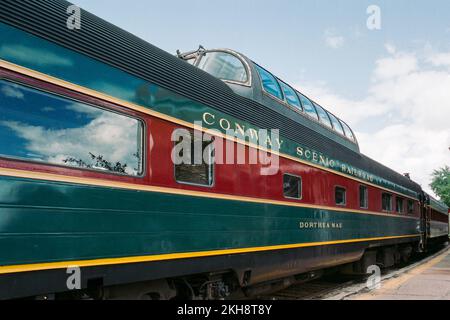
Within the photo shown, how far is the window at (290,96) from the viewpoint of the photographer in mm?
7965

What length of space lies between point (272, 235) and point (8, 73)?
4127mm

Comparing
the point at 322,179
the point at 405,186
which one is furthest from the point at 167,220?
the point at 405,186

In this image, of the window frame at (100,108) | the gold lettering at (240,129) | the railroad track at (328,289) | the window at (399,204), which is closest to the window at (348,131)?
the railroad track at (328,289)

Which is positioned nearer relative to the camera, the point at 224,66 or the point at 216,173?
the point at 216,173

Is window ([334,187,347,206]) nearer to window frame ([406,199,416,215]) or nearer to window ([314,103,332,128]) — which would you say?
window ([314,103,332,128])

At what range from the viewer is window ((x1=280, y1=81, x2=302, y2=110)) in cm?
796

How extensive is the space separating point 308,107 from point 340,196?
185 centimetres

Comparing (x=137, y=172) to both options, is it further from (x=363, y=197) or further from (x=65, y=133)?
(x=363, y=197)

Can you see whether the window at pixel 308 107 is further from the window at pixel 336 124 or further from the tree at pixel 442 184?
the tree at pixel 442 184

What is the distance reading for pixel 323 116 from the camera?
963 cm

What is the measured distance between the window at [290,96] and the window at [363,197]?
9.91 feet

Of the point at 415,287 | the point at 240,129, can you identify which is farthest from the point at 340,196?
the point at 240,129

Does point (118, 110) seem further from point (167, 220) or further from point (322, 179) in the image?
point (322, 179)
